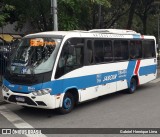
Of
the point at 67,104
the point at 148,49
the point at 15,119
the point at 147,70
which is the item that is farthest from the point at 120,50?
the point at 15,119

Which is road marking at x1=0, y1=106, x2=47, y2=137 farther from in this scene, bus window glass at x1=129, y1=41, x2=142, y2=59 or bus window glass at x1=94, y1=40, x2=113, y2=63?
bus window glass at x1=129, y1=41, x2=142, y2=59

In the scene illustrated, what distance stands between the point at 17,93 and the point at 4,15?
5.27 meters

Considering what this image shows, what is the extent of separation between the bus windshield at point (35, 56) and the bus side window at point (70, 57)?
252mm

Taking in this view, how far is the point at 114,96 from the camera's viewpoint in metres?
12.8

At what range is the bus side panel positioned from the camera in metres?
14.3

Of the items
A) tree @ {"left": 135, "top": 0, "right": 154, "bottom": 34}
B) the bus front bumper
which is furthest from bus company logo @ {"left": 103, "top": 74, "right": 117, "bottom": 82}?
tree @ {"left": 135, "top": 0, "right": 154, "bottom": 34}

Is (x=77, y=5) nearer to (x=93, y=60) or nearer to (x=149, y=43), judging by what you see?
(x=149, y=43)

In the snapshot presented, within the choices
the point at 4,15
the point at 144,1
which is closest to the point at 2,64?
the point at 4,15

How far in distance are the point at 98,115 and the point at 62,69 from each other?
161 centimetres

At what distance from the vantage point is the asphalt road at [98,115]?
827 centimetres

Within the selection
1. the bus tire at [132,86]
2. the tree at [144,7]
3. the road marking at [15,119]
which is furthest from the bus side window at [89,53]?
the tree at [144,7]

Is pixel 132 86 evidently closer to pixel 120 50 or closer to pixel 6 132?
pixel 120 50

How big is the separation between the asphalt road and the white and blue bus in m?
0.39

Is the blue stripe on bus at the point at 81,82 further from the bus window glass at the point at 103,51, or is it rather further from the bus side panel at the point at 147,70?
the bus side panel at the point at 147,70
